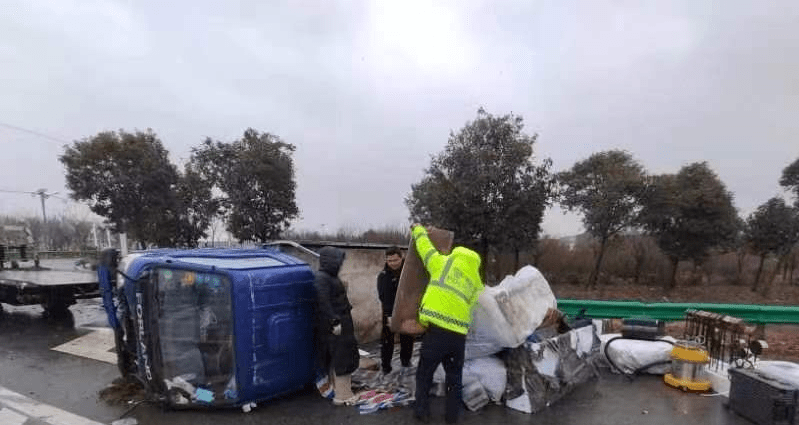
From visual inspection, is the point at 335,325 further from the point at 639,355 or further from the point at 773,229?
the point at 773,229

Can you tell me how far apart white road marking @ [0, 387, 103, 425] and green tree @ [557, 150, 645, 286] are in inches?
515

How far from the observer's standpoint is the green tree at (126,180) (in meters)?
15.6

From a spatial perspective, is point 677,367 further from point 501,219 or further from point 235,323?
point 501,219

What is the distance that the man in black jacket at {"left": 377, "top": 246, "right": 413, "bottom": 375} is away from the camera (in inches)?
202

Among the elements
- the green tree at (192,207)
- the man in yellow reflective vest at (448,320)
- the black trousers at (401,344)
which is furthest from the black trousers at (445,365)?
the green tree at (192,207)

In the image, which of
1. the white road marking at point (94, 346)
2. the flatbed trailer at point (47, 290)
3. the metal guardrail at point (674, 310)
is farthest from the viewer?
the flatbed trailer at point (47, 290)

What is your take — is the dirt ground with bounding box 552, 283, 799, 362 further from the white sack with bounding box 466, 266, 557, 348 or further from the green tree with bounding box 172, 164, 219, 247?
the green tree with bounding box 172, 164, 219, 247

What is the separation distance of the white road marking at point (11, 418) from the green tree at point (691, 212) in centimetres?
1557

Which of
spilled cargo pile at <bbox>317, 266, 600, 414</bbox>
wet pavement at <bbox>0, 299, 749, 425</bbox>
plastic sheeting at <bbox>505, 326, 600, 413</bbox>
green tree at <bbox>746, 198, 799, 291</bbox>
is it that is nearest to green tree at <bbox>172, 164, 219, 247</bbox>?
wet pavement at <bbox>0, 299, 749, 425</bbox>

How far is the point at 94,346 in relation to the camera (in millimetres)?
6867

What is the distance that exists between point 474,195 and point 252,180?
6900 mm

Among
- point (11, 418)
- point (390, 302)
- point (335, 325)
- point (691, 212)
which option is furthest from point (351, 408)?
point (691, 212)

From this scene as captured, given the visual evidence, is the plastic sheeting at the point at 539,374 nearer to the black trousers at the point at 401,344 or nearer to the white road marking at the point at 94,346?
the black trousers at the point at 401,344

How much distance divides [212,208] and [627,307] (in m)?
13.0
